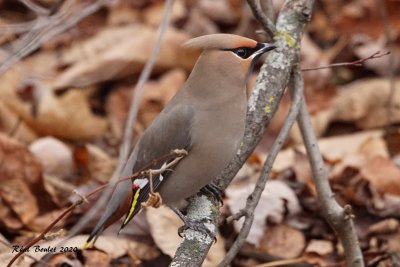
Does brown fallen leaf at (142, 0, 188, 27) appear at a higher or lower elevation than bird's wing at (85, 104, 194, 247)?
higher

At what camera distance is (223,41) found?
3.33m

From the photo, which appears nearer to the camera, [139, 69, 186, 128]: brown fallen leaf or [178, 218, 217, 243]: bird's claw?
[178, 218, 217, 243]: bird's claw

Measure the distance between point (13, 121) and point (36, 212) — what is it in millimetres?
1551

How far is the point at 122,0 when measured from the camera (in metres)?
7.30

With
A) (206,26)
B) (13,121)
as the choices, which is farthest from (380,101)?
(13,121)

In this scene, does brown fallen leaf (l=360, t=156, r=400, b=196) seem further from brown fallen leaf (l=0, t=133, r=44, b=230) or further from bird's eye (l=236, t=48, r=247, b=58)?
brown fallen leaf (l=0, t=133, r=44, b=230)

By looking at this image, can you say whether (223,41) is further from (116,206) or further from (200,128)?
(116,206)

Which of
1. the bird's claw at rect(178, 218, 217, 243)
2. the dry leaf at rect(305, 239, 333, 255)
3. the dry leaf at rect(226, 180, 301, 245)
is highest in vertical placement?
the dry leaf at rect(226, 180, 301, 245)

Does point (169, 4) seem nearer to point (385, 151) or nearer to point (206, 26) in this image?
point (385, 151)

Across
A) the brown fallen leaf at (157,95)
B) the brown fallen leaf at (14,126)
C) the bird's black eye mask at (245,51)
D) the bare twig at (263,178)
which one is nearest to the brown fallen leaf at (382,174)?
the bare twig at (263,178)

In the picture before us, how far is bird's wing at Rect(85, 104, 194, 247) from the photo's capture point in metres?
3.43

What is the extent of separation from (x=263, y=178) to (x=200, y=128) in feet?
1.17

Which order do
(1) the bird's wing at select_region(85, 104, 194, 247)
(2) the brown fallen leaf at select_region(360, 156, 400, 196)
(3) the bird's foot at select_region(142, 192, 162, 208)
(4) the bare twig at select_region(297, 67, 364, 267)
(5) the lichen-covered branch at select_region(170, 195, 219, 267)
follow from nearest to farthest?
(3) the bird's foot at select_region(142, 192, 162, 208) < (5) the lichen-covered branch at select_region(170, 195, 219, 267) < (1) the bird's wing at select_region(85, 104, 194, 247) < (4) the bare twig at select_region(297, 67, 364, 267) < (2) the brown fallen leaf at select_region(360, 156, 400, 196)

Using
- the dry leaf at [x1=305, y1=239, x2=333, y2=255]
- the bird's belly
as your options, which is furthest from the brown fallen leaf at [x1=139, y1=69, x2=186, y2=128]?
the bird's belly
